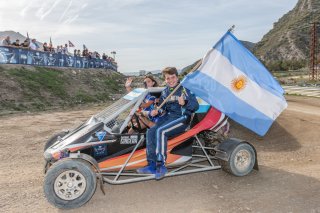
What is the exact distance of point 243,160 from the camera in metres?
6.89

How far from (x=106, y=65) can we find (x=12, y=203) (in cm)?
3937

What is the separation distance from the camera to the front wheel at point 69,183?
17.2 ft

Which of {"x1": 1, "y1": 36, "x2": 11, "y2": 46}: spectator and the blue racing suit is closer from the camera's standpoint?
the blue racing suit

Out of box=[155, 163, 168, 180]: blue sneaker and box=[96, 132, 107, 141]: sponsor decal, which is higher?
box=[96, 132, 107, 141]: sponsor decal

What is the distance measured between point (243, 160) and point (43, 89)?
17866 mm

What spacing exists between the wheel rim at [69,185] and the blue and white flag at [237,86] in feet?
8.29

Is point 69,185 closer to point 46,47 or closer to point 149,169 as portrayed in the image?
point 149,169

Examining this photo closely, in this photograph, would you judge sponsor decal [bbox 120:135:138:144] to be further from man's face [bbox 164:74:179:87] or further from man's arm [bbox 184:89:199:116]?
man's face [bbox 164:74:179:87]

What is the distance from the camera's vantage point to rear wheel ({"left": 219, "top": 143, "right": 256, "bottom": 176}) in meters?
6.68

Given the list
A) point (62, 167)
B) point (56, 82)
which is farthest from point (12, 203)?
point (56, 82)

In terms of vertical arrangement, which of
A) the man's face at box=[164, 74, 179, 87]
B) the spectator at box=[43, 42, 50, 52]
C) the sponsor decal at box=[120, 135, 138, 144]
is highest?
the spectator at box=[43, 42, 50, 52]

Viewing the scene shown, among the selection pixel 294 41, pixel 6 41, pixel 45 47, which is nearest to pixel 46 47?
pixel 45 47

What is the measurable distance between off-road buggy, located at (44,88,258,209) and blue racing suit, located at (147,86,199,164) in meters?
0.18

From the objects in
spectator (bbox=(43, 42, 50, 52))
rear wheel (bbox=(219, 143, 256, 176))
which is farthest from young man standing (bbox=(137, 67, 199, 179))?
spectator (bbox=(43, 42, 50, 52))
